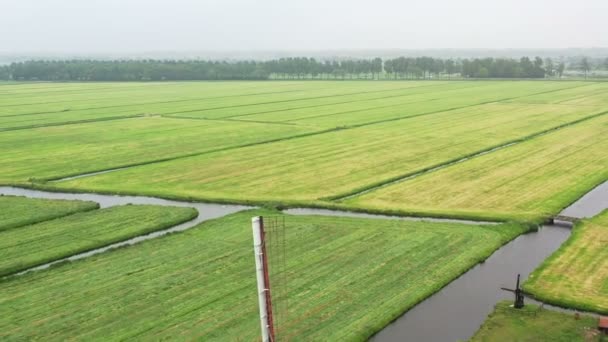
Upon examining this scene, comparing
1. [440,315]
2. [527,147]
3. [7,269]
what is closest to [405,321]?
[440,315]

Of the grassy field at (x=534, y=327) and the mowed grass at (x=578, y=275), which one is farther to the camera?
the mowed grass at (x=578, y=275)

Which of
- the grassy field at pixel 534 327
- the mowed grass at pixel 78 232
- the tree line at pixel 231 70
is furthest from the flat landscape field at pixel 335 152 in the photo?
the tree line at pixel 231 70

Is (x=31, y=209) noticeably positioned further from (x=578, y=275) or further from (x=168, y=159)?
(x=578, y=275)

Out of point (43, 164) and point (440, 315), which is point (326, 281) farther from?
point (43, 164)

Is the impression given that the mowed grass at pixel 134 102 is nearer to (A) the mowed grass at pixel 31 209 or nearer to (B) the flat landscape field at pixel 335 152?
(B) the flat landscape field at pixel 335 152

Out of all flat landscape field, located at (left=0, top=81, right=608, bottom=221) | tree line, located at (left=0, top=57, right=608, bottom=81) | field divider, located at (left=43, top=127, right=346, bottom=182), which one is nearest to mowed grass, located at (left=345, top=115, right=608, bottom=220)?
flat landscape field, located at (left=0, top=81, right=608, bottom=221)

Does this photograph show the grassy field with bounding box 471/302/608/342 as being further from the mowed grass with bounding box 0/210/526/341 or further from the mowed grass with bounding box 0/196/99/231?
the mowed grass with bounding box 0/196/99/231

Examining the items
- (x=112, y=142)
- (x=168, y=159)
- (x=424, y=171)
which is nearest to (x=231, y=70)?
(x=112, y=142)
